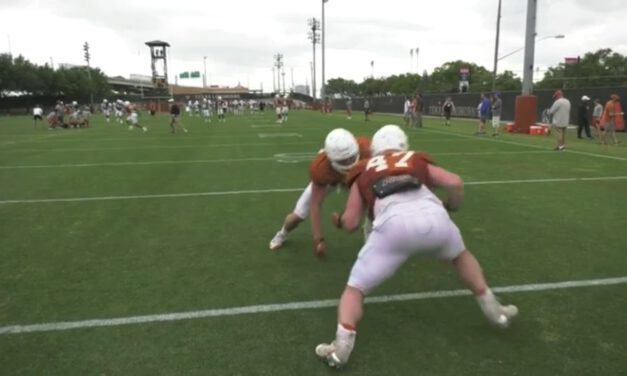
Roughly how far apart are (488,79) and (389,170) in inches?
3755

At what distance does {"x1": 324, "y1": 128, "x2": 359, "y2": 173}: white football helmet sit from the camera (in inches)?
179

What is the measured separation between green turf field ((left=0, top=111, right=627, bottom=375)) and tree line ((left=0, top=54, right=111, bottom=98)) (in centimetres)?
7464

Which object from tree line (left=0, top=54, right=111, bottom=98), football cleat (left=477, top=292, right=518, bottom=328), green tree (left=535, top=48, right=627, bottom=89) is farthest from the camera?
tree line (left=0, top=54, right=111, bottom=98)

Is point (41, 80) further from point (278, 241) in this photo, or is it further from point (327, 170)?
point (327, 170)

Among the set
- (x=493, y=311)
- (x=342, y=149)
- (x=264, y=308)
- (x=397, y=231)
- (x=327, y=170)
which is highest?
(x=342, y=149)

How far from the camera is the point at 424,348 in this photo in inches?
140

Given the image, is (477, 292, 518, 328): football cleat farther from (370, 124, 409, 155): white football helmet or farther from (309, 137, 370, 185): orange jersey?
(309, 137, 370, 185): orange jersey

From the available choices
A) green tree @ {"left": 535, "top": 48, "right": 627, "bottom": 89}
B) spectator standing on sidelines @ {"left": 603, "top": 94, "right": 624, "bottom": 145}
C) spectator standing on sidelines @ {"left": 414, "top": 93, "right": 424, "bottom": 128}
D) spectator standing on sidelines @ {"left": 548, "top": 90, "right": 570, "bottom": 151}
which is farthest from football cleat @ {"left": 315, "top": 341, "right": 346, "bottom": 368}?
green tree @ {"left": 535, "top": 48, "right": 627, "bottom": 89}

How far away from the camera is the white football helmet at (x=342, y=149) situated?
14.9 feet

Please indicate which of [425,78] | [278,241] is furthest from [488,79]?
[278,241]

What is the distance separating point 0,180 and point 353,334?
10.7m

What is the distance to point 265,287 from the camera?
4746mm

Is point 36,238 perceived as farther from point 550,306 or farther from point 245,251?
point 550,306

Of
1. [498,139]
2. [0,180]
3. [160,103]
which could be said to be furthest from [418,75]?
[0,180]
